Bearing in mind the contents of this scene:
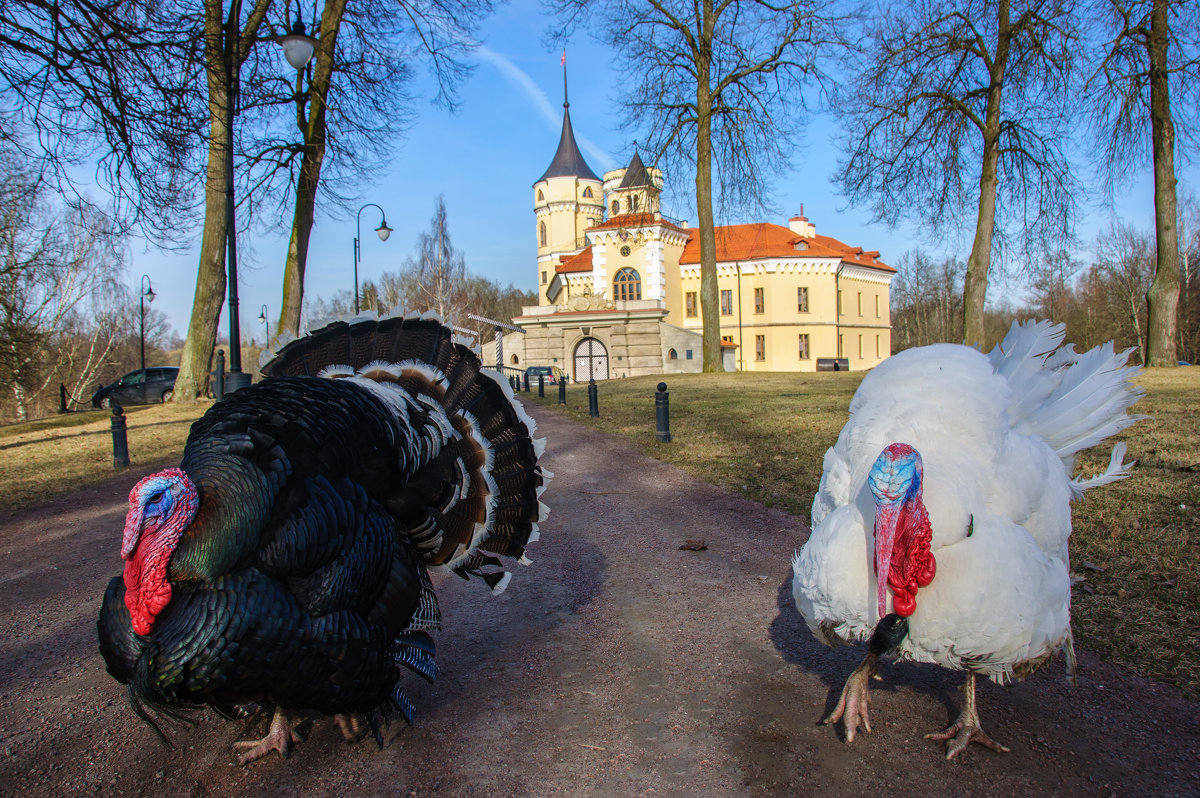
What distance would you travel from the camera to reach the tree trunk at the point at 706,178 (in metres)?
22.7

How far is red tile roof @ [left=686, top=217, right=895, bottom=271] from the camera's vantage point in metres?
53.5

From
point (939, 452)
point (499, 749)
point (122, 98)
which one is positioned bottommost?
point (499, 749)

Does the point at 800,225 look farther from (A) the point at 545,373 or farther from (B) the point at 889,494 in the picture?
(B) the point at 889,494

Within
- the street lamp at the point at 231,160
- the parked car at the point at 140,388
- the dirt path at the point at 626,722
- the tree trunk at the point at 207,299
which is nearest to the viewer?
the dirt path at the point at 626,722

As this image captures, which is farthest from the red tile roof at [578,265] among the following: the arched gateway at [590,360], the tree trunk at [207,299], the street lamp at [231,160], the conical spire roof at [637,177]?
the street lamp at [231,160]

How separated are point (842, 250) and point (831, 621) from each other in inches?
2429

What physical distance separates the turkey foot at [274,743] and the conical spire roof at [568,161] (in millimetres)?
64530

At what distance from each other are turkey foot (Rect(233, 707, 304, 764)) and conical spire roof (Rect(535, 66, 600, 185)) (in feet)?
212

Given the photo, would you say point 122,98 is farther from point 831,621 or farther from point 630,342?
point 630,342

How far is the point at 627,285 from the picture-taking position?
50406 mm

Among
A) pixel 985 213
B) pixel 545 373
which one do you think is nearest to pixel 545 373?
pixel 545 373

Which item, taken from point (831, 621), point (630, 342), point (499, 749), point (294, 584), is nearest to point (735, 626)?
point (831, 621)

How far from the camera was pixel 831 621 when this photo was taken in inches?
105

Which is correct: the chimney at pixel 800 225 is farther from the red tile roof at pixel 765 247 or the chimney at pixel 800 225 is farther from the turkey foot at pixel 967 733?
the turkey foot at pixel 967 733
